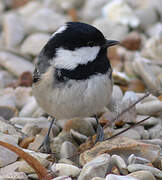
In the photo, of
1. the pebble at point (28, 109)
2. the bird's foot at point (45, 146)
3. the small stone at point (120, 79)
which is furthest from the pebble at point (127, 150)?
the small stone at point (120, 79)

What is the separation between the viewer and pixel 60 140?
357 centimetres

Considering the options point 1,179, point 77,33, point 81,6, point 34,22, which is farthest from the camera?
point 81,6

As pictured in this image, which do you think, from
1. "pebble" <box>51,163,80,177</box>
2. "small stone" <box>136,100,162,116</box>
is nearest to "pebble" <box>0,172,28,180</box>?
"pebble" <box>51,163,80,177</box>

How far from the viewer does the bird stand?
10.5 feet

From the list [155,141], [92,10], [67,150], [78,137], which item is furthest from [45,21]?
[155,141]

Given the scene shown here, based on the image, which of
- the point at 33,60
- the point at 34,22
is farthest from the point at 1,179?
the point at 34,22

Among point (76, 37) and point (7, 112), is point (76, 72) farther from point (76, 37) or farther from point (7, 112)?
point (7, 112)

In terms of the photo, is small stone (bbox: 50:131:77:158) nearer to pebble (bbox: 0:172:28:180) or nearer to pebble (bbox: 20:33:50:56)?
pebble (bbox: 0:172:28:180)

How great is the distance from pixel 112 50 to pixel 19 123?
1699 mm

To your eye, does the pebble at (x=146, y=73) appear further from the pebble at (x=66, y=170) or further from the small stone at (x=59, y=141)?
the pebble at (x=66, y=170)

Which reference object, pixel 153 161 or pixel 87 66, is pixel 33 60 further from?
pixel 153 161

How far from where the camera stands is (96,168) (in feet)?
8.98

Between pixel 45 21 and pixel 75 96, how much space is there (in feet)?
8.54

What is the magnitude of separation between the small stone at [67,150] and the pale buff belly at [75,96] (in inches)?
8.7
